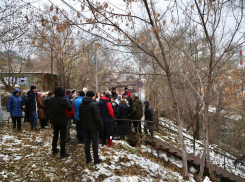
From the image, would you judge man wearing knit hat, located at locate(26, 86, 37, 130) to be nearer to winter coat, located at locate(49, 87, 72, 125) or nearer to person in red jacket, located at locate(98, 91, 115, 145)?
winter coat, located at locate(49, 87, 72, 125)

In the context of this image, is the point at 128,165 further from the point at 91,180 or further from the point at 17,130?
the point at 17,130

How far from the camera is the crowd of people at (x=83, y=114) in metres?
4.35

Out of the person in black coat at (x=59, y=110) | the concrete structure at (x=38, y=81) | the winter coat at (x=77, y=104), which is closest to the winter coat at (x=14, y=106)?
the winter coat at (x=77, y=104)

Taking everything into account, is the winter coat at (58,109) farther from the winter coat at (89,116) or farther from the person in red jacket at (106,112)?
the person in red jacket at (106,112)

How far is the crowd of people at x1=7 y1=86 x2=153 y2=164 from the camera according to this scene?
4352mm

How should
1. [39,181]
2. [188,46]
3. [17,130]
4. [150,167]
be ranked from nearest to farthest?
1. [39,181]
2. [150,167]
3. [17,130]
4. [188,46]

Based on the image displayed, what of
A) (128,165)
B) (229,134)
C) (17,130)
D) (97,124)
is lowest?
(229,134)

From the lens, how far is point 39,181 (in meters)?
3.73

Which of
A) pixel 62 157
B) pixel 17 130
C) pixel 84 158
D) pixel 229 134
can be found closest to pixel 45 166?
pixel 62 157

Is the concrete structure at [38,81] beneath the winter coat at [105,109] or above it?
above

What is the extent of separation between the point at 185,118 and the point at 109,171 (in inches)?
629

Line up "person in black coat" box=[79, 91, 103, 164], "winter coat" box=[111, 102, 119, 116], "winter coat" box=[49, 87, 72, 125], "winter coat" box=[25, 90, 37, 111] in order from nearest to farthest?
"person in black coat" box=[79, 91, 103, 164]
"winter coat" box=[49, 87, 72, 125]
"winter coat" box=[25, 90, 37, 111]
"winter coat" box=[111, 102, 119, 116]

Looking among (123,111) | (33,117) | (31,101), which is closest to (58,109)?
(31,101)

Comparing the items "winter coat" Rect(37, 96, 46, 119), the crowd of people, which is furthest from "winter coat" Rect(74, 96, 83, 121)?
"winter coat" Rect(37, 96, 46, 119)
